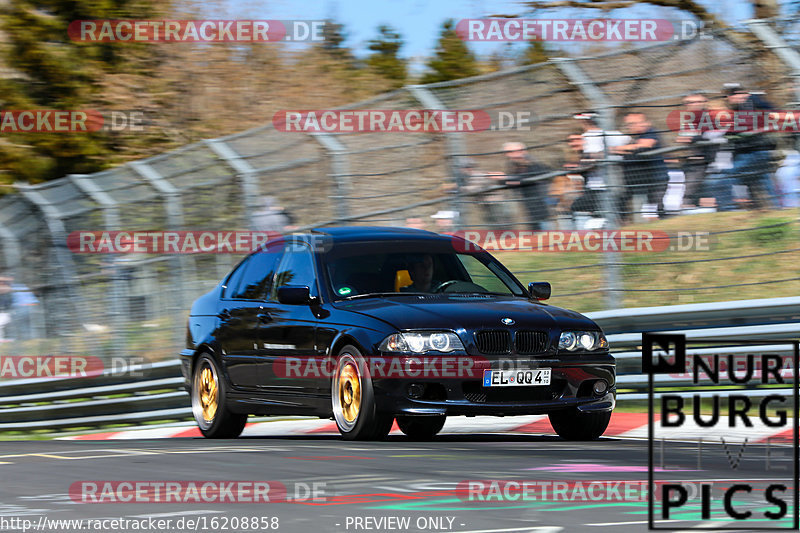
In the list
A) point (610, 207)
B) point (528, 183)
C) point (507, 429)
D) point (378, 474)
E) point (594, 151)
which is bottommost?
point (507, 429)

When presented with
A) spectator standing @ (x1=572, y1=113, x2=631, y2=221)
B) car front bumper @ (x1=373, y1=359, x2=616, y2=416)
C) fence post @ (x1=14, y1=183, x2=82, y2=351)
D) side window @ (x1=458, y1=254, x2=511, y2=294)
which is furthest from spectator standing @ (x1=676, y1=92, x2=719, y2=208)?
fence post @ (x1=14, y1=183, x2=82, y2=351)

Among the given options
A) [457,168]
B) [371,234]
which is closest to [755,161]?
[457,168]

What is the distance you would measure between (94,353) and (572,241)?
567 cm

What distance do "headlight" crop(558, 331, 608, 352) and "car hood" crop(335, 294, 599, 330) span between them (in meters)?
0.05

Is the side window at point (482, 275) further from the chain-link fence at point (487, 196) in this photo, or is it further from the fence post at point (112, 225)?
the fence post at point (112, 225)

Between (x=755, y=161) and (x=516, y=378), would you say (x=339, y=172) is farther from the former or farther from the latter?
(x=516, y=378)

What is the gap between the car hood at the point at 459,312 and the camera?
350 inches

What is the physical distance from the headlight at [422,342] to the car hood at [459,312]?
0.05 metres

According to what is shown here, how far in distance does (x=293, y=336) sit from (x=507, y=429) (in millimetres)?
2067

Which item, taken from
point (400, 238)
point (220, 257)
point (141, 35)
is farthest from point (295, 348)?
point (141, 35)

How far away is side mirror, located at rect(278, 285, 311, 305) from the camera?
9508 mm

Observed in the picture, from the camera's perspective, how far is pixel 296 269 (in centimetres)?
1032
